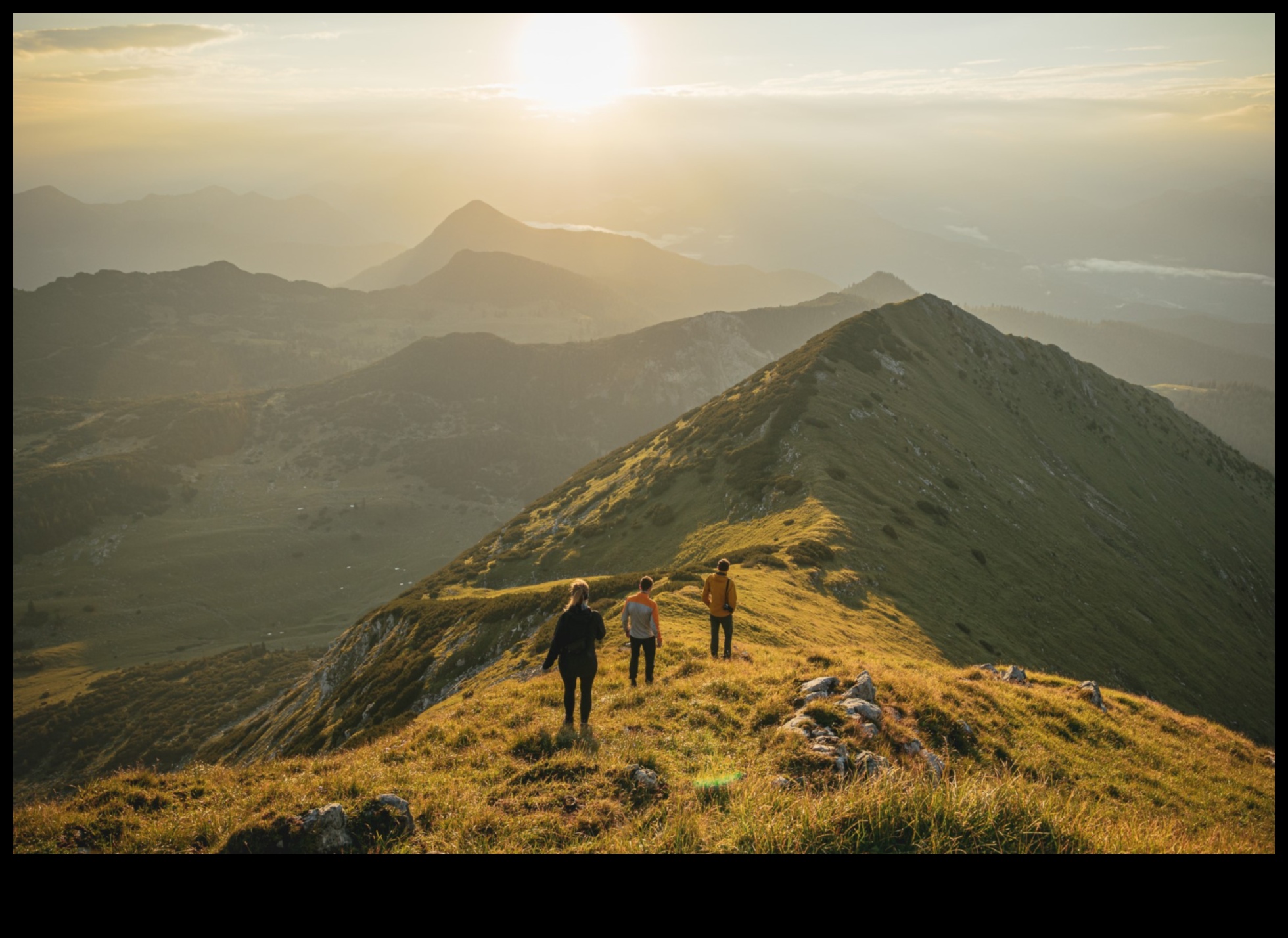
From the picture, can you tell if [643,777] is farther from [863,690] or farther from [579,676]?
[863,690]

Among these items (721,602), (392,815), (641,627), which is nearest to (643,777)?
(392,815)

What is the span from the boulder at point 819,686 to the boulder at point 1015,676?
34.3 feet

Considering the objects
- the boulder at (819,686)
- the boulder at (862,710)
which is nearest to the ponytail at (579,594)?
the boulder at (819,686)

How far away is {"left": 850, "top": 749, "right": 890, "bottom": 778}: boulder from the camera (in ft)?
45.6

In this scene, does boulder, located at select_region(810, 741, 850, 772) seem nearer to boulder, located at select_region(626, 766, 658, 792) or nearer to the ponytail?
boulder, located at select_region(626, 766, 658, 792)

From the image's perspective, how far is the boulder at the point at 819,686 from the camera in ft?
59.2

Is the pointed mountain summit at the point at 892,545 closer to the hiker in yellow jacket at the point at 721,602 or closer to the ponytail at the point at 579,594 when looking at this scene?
the hiker in yellow jacket at the point at 721,602

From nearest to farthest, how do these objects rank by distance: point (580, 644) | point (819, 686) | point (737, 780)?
point (737, 780), point (580, 644), point (819, 686)

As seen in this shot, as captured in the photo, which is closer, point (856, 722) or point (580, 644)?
point (580, 644)

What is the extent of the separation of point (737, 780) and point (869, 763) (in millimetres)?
3166

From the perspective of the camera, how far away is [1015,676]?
25.7 metres

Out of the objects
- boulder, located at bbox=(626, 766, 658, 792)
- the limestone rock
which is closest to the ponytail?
boulder, located at bbox=(626, 766, 658, 792)
